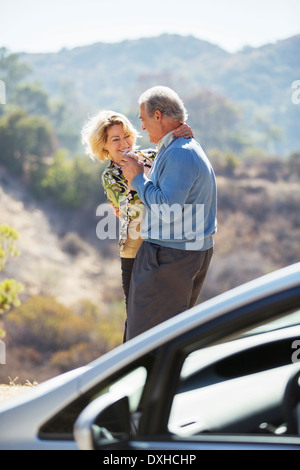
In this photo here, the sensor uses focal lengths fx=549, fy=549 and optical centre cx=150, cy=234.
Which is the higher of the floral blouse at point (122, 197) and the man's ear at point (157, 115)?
the man's ear at point (157, 115)

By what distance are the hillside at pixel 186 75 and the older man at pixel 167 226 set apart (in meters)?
65.2

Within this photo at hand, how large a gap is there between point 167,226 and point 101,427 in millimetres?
1218

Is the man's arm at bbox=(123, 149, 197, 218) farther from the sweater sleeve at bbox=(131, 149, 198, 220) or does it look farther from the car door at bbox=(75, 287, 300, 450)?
the car door at bbox=(75, 287, 300, 450)

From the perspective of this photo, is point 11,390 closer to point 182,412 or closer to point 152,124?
point 152,124

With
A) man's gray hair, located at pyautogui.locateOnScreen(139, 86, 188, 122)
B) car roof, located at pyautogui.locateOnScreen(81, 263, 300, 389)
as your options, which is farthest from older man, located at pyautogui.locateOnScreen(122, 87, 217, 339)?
car roof, located at pyautogui.locateOnScreen(81, 263, 300, 389)

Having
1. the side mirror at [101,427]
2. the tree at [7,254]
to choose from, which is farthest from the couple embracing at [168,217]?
the tree at [7,254]

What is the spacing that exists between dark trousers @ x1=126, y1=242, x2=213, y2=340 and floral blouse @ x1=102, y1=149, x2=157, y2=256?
0.29 metres

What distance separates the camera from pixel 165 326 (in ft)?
4.83

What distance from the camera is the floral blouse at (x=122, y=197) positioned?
286cm

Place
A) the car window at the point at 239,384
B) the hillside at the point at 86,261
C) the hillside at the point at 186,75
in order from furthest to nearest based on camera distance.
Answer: the hillside at the point at 186,75, the hillside at the point at 86,261, the car window at the point at 239,384

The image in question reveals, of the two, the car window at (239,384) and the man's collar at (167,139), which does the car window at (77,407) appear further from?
the man's collar at (167,139)

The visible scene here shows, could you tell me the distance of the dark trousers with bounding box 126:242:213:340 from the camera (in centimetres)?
256

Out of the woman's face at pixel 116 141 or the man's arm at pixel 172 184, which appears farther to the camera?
the woman's face at pixel 116 141

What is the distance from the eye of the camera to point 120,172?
2.94m
